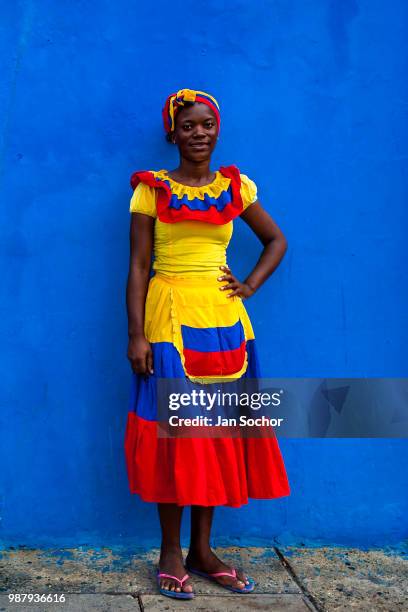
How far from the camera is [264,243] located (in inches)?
119

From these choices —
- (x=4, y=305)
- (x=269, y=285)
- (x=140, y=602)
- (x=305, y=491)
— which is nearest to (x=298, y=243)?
(x=269, y=285)

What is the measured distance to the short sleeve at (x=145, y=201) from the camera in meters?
2.77

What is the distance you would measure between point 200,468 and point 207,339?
481mm

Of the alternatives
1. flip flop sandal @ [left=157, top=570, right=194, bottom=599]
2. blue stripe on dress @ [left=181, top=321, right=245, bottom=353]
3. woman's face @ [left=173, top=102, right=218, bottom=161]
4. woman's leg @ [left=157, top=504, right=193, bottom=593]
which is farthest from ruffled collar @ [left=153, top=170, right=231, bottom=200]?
flip flop sandal @ [left=157, top=570, right=194, bottom=599]

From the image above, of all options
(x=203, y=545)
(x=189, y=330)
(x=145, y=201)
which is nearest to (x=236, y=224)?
(x=145, y=201)

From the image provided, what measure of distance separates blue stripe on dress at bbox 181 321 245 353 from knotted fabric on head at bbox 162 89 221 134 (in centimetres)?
80

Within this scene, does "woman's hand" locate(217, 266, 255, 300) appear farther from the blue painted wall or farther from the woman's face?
the woman's face

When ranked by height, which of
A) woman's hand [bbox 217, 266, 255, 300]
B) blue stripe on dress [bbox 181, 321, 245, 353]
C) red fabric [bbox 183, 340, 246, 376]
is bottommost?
red fabric [bbox 183, 340, 246, 376]

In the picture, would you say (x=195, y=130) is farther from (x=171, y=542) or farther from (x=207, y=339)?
(x=171, y=542)

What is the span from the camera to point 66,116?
307cm

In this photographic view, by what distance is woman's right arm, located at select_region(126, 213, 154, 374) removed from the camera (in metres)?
2.75

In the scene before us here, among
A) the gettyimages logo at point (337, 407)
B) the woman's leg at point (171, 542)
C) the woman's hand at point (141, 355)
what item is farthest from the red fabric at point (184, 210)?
the woman's leg at point (171, 542)

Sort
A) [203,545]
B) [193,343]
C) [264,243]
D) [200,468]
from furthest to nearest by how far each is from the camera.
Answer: [264,243] < [203,545] < [193,343] < [200,468]

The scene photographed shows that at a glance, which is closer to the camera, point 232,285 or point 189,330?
point 189,330
